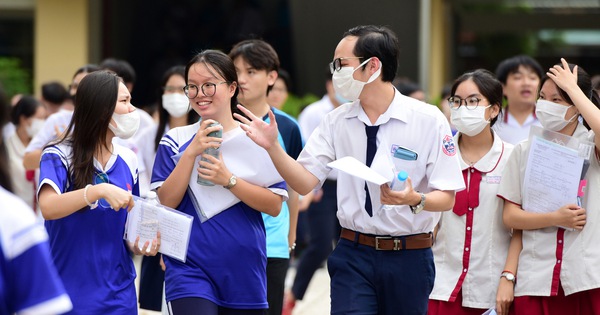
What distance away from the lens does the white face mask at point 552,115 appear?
17.3 feet

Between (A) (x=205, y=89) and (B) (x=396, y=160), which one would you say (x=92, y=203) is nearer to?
(A) (x=205, y=89)

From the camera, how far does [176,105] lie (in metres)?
7.04

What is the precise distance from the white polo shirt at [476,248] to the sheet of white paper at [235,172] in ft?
3.75

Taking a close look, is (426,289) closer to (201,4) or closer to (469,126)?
(469,126)

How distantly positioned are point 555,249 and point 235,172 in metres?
1.77

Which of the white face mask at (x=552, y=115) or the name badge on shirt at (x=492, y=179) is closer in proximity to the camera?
the white face mask at (x=552, y=115)

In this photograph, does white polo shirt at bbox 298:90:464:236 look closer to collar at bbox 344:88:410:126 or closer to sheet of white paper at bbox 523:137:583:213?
collar at bbox 344:88:410:126

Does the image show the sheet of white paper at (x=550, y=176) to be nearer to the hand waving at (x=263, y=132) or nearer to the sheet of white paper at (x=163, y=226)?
the hand waving at (x=263, y=132)

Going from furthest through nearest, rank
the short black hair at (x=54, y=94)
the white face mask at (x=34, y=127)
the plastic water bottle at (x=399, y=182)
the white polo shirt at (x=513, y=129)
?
the short black hair at (x=54, y=94) < the white face mask at (x=34, y=127) < the white polo shirt at (x=513, y=129) < the plastic water bottle at (x=399, y=182)

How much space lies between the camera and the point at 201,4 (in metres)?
16.0

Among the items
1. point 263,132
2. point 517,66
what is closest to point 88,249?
point 263,132

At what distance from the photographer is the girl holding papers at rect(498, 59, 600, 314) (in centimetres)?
513

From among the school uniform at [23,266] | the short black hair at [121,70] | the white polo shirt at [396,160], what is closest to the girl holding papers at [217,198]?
the white polo shirt at [396,160]

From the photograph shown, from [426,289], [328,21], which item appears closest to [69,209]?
[426,289]
